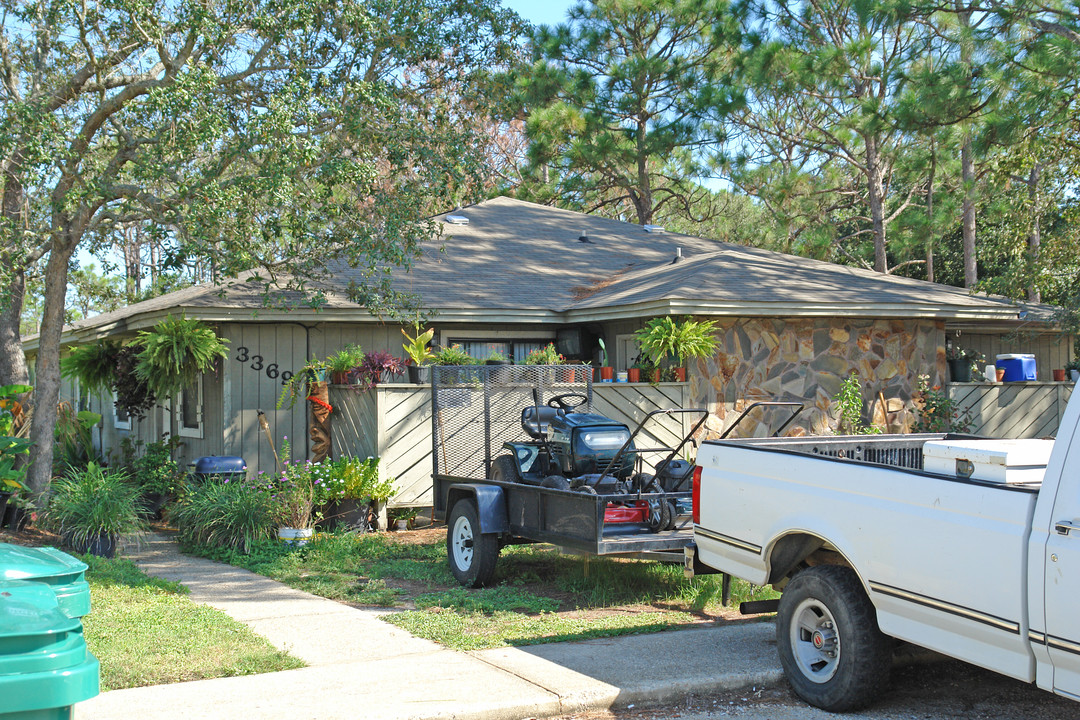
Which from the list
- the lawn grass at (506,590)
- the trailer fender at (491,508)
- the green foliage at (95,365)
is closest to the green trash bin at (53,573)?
the lawn grass at (506,590)

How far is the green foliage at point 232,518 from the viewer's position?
10359 mm

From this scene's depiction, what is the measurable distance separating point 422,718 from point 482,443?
15.5ft

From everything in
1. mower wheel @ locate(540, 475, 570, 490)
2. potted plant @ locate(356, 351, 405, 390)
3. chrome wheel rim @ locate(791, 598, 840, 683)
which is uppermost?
potted plant @ locate(356, 351, 405, 390)

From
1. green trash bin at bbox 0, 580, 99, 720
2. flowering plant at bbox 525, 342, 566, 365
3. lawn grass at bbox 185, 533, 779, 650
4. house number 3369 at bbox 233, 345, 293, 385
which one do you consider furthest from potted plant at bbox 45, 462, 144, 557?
green trash bin at bbox 0, 580, 99, 720

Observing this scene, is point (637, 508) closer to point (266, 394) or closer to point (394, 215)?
point (394, 215)

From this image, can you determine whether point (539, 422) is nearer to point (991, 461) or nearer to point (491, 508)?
point (491, 508)

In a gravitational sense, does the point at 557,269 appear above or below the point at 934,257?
below

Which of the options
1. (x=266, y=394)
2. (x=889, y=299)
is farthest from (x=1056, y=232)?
(x=266, y=394)

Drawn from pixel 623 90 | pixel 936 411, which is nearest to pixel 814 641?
pixel 936 411

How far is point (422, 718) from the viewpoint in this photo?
507 centimetres

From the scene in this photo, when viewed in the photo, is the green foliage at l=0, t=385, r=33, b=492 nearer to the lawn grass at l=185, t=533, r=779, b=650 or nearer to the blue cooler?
the lawn grass at l=185, t=533, r=779, b=650

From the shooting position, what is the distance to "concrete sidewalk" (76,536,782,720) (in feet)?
17.1

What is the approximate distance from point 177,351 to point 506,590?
6082 millimetres

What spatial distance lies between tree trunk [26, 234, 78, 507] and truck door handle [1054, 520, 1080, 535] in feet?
34.9
